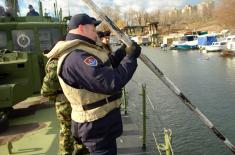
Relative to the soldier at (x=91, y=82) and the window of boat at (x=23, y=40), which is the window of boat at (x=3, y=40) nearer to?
the window of boat at (x=23, y=40)

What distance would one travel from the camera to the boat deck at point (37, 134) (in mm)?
5723

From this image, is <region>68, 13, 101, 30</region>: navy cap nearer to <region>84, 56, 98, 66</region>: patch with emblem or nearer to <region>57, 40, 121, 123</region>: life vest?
<region>57, 40, 121, 123</region>: life vest

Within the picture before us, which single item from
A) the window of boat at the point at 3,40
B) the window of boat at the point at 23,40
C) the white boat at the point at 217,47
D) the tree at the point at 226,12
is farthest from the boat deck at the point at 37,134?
the tree at the point at 226,12

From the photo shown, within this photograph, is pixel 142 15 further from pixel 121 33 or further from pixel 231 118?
pixel 121 33

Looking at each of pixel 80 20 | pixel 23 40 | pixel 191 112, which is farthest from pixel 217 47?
pixel 80 20

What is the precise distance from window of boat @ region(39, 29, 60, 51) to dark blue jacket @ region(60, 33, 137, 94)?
6.17 m

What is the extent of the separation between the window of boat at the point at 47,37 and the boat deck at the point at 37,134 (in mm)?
1611

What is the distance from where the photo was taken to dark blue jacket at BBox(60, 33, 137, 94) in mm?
3180

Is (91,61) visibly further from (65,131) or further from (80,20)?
(65,131)

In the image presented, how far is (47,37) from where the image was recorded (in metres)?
9.47

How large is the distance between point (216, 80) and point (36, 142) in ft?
66.9

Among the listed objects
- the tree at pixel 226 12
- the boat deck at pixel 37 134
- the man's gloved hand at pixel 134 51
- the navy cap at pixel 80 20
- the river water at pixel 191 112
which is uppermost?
the tree at pixel 226 12

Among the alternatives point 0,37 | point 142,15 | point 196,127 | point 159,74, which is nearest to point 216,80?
point 196,127

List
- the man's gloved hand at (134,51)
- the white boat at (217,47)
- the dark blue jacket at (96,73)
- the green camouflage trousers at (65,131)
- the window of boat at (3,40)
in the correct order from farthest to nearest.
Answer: the white boat at (217,47), the window of boat at (3,40), the green camouflage trousers at (65,131), the man's gloved hand at (134,51), the dark blue jacket at (96,73)
